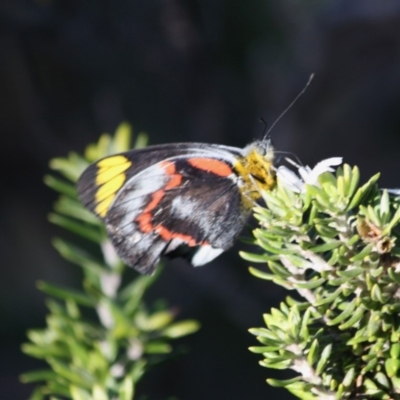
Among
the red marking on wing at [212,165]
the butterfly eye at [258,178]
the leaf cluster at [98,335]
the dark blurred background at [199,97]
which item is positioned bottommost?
the leaf cluster at [98,335]

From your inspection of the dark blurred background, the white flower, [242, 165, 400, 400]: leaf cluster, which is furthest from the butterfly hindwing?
the dark blurred background

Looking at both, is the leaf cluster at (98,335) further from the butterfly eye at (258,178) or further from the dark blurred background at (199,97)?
the dark blurred background at (199,97)

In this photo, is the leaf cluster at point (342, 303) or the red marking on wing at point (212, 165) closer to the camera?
the leaf cluster at point (342, 303)

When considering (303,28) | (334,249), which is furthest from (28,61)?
(334,249)

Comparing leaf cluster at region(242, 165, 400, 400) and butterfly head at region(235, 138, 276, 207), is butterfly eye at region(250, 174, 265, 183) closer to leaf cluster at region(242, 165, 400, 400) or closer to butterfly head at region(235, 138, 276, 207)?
butterfly head at region(235, 138, 276, 207)

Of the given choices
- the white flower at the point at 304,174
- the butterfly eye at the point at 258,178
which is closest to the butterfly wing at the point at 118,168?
the butterfly eye at the point at 258,178

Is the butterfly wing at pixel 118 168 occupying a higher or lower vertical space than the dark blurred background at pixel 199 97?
lower

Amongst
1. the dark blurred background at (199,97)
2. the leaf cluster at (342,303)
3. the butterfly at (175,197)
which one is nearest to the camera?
the leaf cluster at (342,303)

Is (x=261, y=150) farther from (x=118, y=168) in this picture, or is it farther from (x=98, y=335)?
(x=98, y=335)
